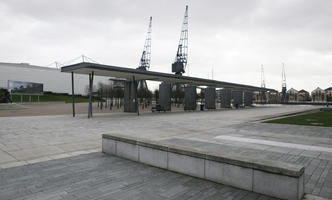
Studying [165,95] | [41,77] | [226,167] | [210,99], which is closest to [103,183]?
[226,167]

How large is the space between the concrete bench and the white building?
8679 centimetres

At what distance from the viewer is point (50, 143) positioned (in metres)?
8.13

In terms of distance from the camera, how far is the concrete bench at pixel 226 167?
355 centimetres

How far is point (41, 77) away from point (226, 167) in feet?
323

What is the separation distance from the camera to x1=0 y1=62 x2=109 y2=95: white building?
77.6m

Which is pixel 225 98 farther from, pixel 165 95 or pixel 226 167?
pixel 226 167

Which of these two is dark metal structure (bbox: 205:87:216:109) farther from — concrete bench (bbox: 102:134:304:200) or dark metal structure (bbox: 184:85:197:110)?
concrete bench (bbox: 102:134:304:200)

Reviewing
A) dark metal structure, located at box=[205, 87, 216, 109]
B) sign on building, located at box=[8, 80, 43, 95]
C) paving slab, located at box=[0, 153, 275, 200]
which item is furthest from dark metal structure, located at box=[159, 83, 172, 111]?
sign on building, located at box=[8, 80, 43, 95]

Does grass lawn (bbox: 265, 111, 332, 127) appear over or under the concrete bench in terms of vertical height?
under

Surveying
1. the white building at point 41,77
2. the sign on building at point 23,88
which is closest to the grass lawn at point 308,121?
the sign on building at point 23,88

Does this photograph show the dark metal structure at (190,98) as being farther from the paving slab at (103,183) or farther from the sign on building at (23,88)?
the sign on building at (23,88)

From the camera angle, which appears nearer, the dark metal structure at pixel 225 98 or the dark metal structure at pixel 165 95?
the dark metal structure at pixel 165 95

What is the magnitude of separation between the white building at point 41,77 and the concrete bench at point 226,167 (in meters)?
86.8

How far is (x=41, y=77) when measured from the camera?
8725 cm
